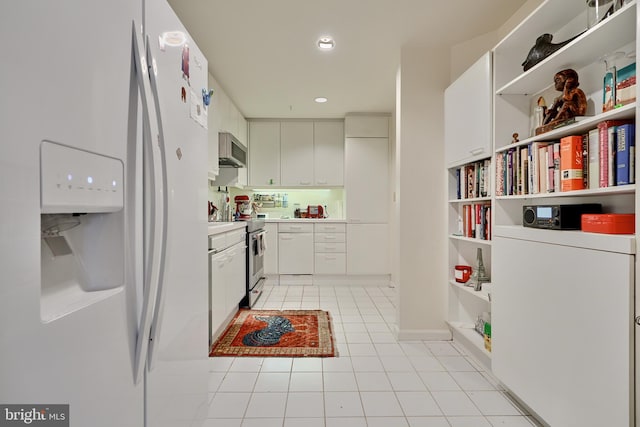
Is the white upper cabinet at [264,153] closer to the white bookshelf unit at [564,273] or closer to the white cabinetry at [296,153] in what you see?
the white cabinetry at [296,153]

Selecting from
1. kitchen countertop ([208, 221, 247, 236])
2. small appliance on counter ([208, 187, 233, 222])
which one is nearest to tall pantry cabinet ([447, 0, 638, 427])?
kitchen countertop ([208, 221, 247, 236])

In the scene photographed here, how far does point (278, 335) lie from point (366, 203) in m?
2.44

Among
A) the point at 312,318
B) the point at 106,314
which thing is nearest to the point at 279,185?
the point at 312,318

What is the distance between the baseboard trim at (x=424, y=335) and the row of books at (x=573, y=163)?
1286 millimetres

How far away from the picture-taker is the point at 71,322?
61cm

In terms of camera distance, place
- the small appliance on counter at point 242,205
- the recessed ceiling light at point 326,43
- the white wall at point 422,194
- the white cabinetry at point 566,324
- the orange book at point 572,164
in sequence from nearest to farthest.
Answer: the white cabinetry at point 566,324, the orange book at point 572,164, the recessed ceiling light at point 326,43, the white wall at point 422,194, the small appliance on counter at point 242,205

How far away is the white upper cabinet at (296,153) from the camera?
4.82 m

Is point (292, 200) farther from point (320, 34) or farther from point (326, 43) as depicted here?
point (320, 34)

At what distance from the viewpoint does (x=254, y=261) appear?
3688 millimetres

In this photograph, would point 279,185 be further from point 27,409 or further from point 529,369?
point 27,409

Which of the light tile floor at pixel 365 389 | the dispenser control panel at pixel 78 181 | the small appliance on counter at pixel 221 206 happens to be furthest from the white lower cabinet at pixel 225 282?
the dispenser control panel at pixel 78 181

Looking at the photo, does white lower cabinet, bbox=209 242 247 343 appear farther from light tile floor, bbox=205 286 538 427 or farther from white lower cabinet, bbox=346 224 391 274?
white lower cabinet, bbox=346 224 391 274

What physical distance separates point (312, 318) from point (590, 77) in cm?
268
